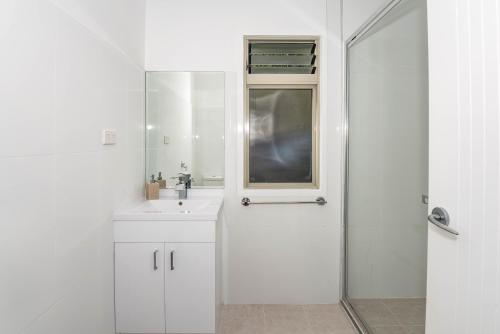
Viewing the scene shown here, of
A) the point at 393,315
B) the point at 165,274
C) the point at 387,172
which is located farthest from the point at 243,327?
the point at 387,172

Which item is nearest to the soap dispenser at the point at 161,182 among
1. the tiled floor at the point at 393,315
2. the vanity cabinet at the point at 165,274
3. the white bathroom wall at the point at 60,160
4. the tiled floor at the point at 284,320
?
the white bathroom wall at the point at 60,160

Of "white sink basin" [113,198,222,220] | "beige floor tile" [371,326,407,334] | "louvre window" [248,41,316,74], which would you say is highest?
"louvre window" [248,41,316,74]

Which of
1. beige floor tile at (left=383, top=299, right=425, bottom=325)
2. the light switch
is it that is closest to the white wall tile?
the light switch

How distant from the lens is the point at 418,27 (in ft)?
4.88

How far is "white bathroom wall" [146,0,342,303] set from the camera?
7.95 ft

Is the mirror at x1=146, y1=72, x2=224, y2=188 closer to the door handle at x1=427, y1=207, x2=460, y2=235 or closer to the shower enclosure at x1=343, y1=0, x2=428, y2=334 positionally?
the shower enclosure at x1=343, y1=0, x2=428, y2=334

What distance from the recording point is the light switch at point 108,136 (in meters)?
1.72

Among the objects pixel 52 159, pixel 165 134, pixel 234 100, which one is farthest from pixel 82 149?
pixel 234 100

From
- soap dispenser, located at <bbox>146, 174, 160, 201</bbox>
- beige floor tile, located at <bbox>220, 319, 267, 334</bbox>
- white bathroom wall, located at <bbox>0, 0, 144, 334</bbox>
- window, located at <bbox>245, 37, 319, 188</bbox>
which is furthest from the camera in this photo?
Result: window, located at <bbox>245, 37, 319, 188</bbox>

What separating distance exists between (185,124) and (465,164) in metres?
1.87

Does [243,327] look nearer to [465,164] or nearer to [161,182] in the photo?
[161,182]

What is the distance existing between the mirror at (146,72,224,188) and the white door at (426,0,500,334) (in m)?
1.54

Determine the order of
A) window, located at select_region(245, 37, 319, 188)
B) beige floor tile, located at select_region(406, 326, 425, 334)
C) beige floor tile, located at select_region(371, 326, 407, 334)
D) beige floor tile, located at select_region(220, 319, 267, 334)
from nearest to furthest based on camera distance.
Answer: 1. beige floor tile, located at select_region(406, 326, 425, 334)
2. beige floor tile, located at select_region(371, 326, 407, 334)
3. beige floor tile, located at select_region(220, 319, 267, 334)
4. window, located at select_region(245, 37, 319, 188)

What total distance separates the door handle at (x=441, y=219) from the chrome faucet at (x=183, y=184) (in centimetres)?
165
